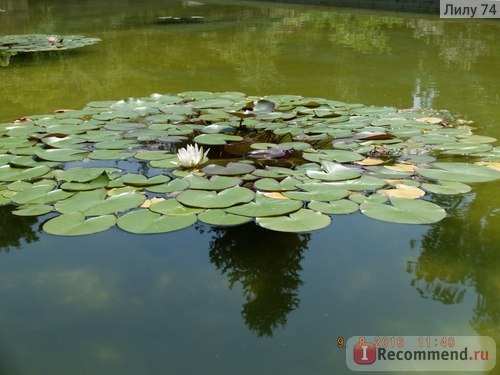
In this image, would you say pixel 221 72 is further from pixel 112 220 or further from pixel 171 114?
pixel 112 220

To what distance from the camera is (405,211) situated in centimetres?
168

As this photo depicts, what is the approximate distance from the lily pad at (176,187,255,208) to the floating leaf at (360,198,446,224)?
39cm

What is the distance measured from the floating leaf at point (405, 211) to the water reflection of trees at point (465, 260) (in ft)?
0.12

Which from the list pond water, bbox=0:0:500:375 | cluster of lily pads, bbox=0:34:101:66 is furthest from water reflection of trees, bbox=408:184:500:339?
cluster of lily pads, bbox=0:34:101:66

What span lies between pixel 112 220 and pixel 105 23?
829 centimetres

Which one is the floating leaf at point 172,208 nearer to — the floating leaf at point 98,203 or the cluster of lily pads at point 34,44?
the floating leaf at point 98,203

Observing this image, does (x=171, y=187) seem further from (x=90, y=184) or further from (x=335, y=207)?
(x=335, y=207)

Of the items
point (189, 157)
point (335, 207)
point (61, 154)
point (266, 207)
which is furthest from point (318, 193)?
point (61, 154)

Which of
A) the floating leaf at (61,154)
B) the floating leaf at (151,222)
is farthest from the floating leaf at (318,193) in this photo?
the floating leaf at (61,154)

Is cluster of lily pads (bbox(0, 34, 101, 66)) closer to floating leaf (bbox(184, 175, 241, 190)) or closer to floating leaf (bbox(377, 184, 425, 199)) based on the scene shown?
floating leaf (bbox(184, 175, 241, 190))

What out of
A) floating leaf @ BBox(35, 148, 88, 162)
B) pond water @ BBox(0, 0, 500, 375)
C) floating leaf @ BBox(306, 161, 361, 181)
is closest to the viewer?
pond water @ BBox(0, 0, 500, 375)

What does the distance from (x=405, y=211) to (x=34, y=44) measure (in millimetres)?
5656

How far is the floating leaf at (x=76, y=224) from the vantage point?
163cm

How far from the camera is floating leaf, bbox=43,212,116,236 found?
1634 millimetres
